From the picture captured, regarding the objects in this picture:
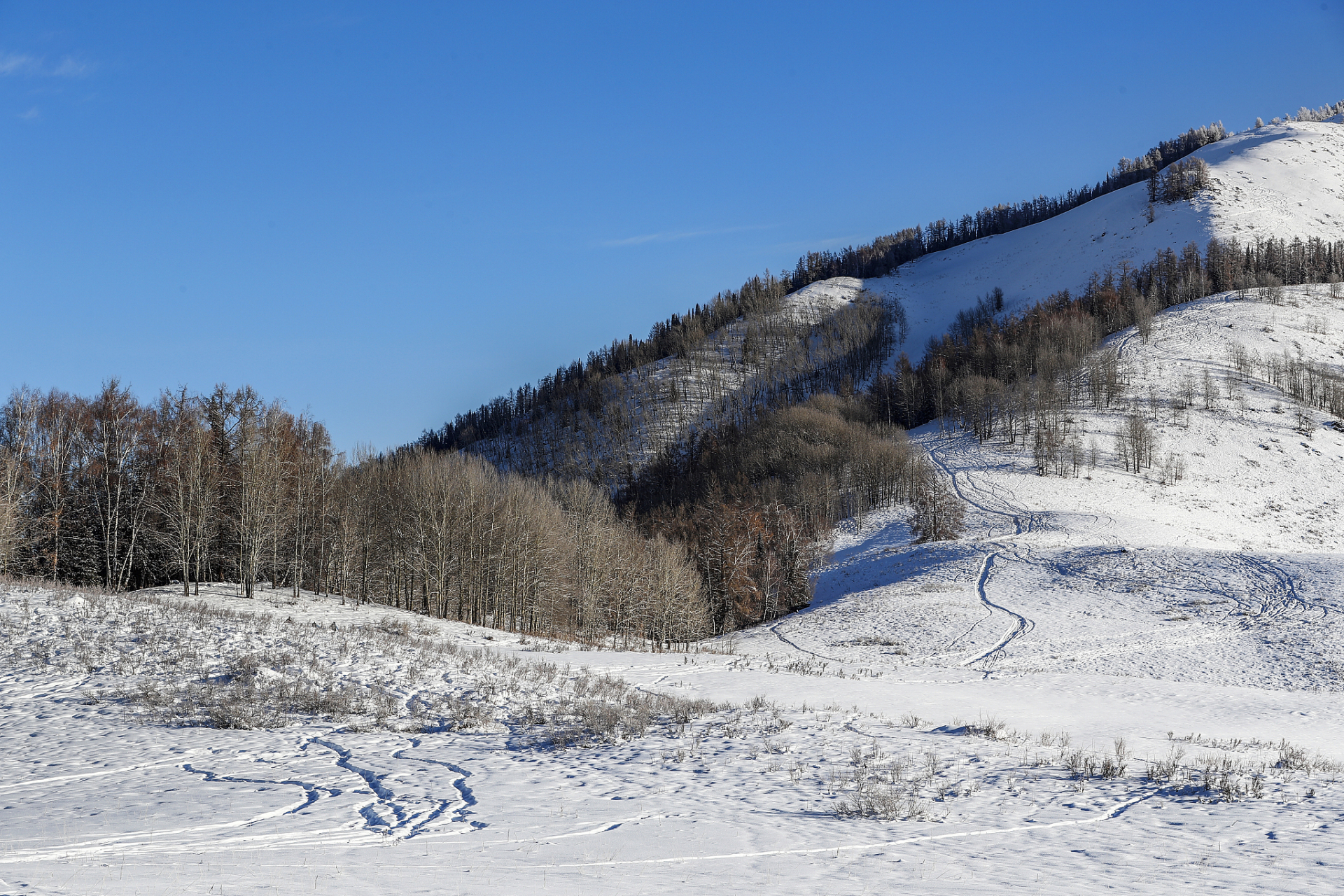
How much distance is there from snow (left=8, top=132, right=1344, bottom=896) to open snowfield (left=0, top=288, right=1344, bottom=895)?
2.8 inches

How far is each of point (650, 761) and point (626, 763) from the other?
16.5 inches

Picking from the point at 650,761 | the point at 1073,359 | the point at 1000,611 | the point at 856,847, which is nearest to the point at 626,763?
the point at 650,761

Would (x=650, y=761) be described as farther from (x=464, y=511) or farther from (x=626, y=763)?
(x=464, y=511)

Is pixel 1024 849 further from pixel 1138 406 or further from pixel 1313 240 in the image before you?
pixel 1313 240

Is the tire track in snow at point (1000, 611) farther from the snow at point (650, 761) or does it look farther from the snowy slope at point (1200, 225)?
the snowy slope at point (1200, 225)

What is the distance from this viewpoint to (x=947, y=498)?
241 ft

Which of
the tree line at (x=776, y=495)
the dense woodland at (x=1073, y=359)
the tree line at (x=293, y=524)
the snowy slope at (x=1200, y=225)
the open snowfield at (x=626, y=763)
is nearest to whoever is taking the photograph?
the open snowfield at (x=626, y=763)

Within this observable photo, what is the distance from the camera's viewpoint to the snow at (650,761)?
8133 mm

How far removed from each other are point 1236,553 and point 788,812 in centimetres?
5532

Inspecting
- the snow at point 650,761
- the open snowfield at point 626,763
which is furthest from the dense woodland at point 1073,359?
the open snowfield at point 626,763

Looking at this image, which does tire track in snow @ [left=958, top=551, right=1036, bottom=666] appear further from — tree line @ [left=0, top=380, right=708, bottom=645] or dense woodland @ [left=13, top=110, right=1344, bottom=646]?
tree line @ [left=0, top=380, right=708, bottom=645]

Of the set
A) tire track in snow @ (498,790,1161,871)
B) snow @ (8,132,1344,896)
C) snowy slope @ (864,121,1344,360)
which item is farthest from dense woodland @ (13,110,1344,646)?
snowy slope @ (864,121,1344,360)

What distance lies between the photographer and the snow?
26.7 feet

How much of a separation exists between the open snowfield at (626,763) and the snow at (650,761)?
0.23ft
